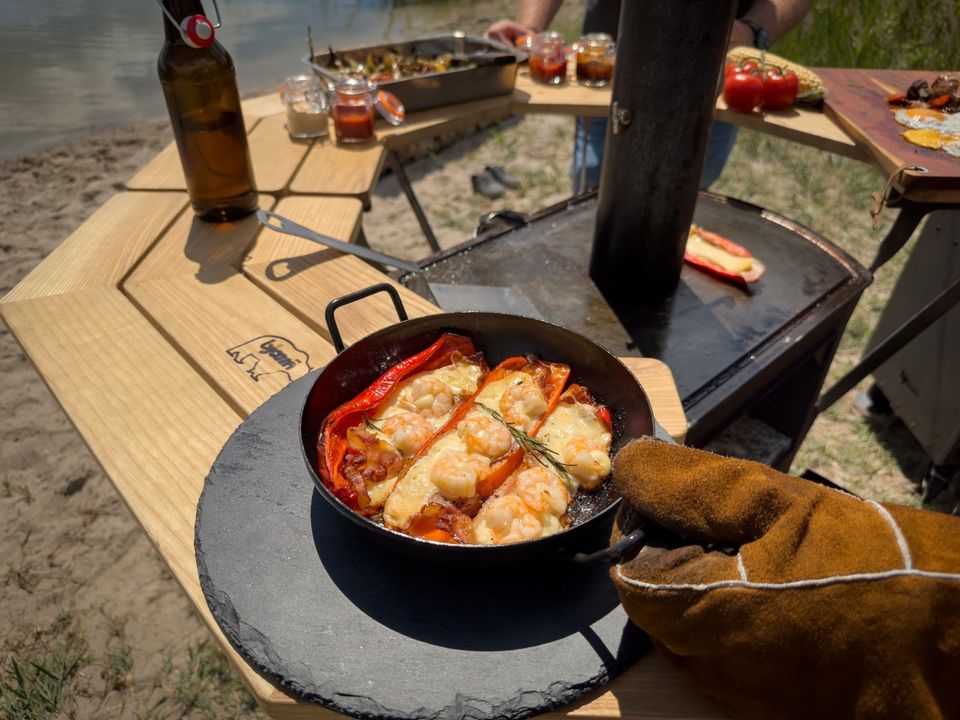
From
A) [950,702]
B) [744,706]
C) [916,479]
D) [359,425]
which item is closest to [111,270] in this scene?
[359,425]

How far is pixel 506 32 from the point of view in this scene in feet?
15.3

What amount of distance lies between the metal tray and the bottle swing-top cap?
4.48 feet

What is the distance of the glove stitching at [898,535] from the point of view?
1.11 meters

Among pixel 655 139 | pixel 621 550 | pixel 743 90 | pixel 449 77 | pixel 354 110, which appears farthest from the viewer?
pixel 449 77

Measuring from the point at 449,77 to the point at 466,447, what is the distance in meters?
3.03

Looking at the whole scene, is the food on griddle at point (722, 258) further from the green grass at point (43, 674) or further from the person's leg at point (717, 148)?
the green grass at point (43, 674)

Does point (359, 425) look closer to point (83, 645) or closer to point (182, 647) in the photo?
point (182, 647)

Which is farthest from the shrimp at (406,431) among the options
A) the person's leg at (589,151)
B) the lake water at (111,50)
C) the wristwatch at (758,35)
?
the lake water at (111,50)

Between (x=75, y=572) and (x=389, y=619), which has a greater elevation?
(x=389, y=619)

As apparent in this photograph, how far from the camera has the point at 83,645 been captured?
117 inches

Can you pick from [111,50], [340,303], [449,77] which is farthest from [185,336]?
[111,50]

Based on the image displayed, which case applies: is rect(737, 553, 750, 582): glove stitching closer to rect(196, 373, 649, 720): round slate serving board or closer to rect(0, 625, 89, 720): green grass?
rect(196, 373, 649, 720): round slate serving board

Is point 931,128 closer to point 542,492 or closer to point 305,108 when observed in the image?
point 542,492

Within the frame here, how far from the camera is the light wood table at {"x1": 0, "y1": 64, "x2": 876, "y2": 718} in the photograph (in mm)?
1634
